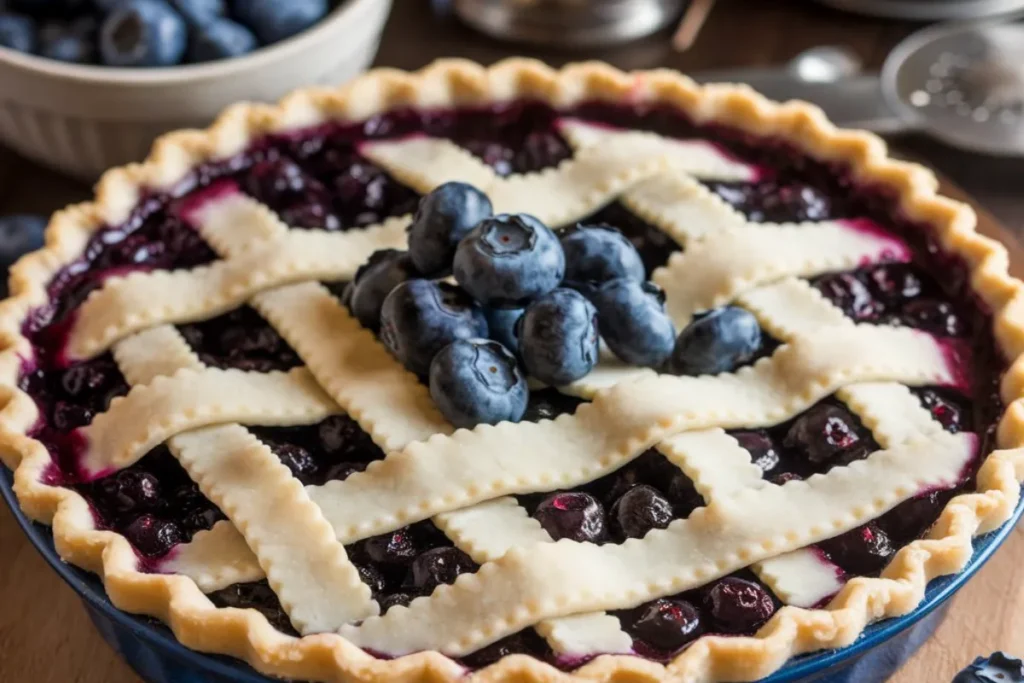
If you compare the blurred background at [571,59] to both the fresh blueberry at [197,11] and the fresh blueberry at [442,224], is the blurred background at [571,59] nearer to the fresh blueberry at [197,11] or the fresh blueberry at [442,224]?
the fresh blueberry at [197,11]

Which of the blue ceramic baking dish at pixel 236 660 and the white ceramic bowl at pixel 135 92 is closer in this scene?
the blue ceramic baking dish at pixel 236 660

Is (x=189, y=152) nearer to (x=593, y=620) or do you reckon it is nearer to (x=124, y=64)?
(x=124, y=64)

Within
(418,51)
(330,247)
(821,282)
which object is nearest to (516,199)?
(330,247)

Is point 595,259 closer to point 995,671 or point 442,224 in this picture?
point 442,224

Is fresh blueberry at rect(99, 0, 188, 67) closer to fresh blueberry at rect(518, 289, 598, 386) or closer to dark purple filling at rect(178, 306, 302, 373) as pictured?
dark purple filling at rect(178, 306, 302, 373)

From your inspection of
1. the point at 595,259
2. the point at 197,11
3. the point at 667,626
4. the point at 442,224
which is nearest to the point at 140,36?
the point at 197,11

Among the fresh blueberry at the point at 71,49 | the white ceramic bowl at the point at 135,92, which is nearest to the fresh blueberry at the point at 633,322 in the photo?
the white ceramic bowl at the point at 135,92

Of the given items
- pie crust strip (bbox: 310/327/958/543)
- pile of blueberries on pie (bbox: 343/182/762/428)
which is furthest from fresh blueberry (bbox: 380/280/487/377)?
pie crust strip (bbox: 310/327/958/543)
